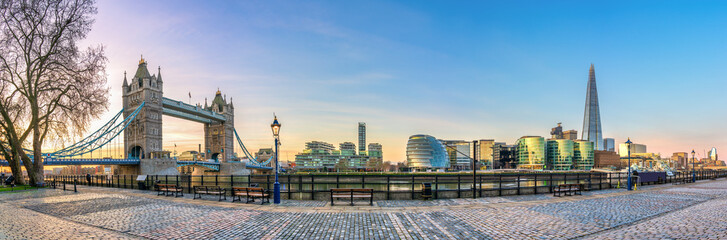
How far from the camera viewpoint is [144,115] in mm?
87250

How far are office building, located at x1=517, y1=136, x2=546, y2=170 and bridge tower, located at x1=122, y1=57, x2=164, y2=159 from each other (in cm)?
17127

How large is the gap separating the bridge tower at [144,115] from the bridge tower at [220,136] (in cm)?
3249

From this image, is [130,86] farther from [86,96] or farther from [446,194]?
[446,194]

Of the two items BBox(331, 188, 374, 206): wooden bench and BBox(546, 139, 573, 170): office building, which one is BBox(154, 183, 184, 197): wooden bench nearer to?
BBox(331, 188, 374, 206): wooden bench

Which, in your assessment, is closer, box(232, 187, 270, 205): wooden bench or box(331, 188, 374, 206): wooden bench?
box(331, 188, 374, 206): wooden bench

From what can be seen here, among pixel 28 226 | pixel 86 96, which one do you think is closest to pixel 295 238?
pixel 28 226

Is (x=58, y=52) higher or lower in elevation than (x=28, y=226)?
higher

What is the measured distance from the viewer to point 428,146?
16875cm

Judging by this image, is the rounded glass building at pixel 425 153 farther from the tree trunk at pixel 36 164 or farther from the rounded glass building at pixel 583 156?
the tree trunk at pixel 36 164

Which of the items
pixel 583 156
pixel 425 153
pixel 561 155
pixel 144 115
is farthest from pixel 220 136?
pixel 583 156

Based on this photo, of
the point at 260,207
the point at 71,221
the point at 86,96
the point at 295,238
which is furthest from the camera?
the point at 86,96

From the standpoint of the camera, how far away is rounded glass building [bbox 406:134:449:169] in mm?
167250

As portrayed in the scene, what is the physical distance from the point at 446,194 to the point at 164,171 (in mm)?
74025

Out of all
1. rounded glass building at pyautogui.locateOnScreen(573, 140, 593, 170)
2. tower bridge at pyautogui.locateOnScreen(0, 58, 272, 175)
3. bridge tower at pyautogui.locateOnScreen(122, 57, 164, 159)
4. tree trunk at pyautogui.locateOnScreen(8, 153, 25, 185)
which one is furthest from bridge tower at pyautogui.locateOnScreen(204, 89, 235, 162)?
rounded glass building at pyautogui.locateOnScreen(573, 140, 593, 170)
